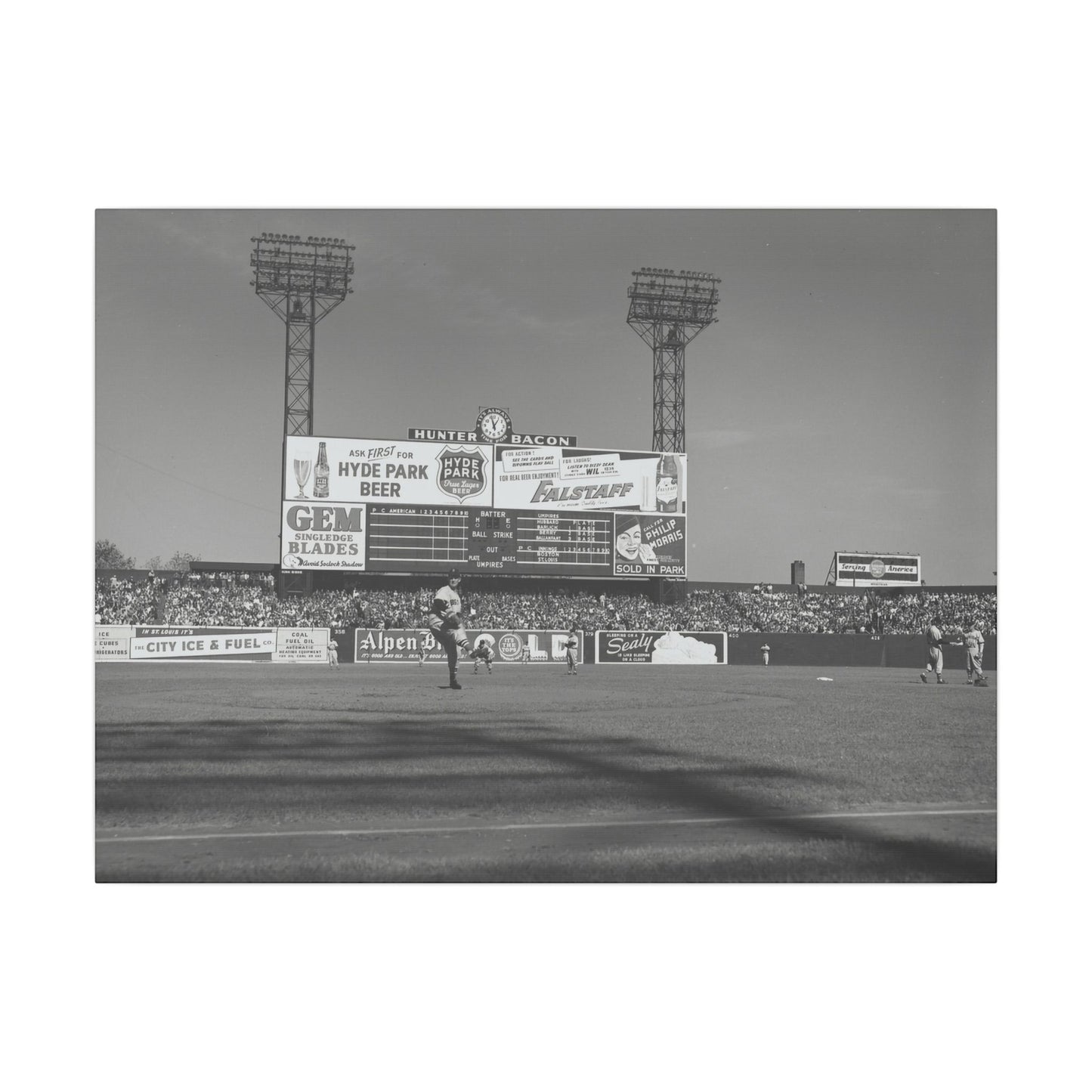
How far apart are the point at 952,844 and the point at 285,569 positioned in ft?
43.4

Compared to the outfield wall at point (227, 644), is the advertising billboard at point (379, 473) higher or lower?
higher

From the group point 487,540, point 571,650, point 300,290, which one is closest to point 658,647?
point 571,650

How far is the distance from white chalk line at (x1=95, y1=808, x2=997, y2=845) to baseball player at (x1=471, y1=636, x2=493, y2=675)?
1083 cm

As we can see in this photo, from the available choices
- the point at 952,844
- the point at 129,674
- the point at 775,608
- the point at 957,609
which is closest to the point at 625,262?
the point at 952,844

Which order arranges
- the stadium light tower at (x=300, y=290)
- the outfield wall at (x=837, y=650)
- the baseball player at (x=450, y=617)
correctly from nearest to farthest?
the stadium light tower at (x=300, y=290) < the baseball player at (x=450, y=617) < the outfield wall at (x=837, y=650)

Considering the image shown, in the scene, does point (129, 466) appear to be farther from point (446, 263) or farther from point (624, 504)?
point (624, 504)

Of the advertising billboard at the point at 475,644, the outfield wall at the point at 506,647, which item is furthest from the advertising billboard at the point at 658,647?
the advertising billboard at the point at 475,644

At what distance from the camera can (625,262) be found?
10.1m

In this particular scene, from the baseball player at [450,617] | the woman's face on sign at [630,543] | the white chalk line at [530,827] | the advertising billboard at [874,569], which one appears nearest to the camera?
the white chalk line at [530,827]

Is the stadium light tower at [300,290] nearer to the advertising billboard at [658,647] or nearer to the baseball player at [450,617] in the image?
the baseball player at [450,617]

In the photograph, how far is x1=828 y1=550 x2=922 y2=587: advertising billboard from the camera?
16516mm

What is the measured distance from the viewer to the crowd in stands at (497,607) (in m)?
20.3

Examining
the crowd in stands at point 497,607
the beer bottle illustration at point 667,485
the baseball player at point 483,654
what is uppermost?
the beer bottle illustration at point 667,485

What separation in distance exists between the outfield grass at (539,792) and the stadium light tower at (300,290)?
5.28 meters
